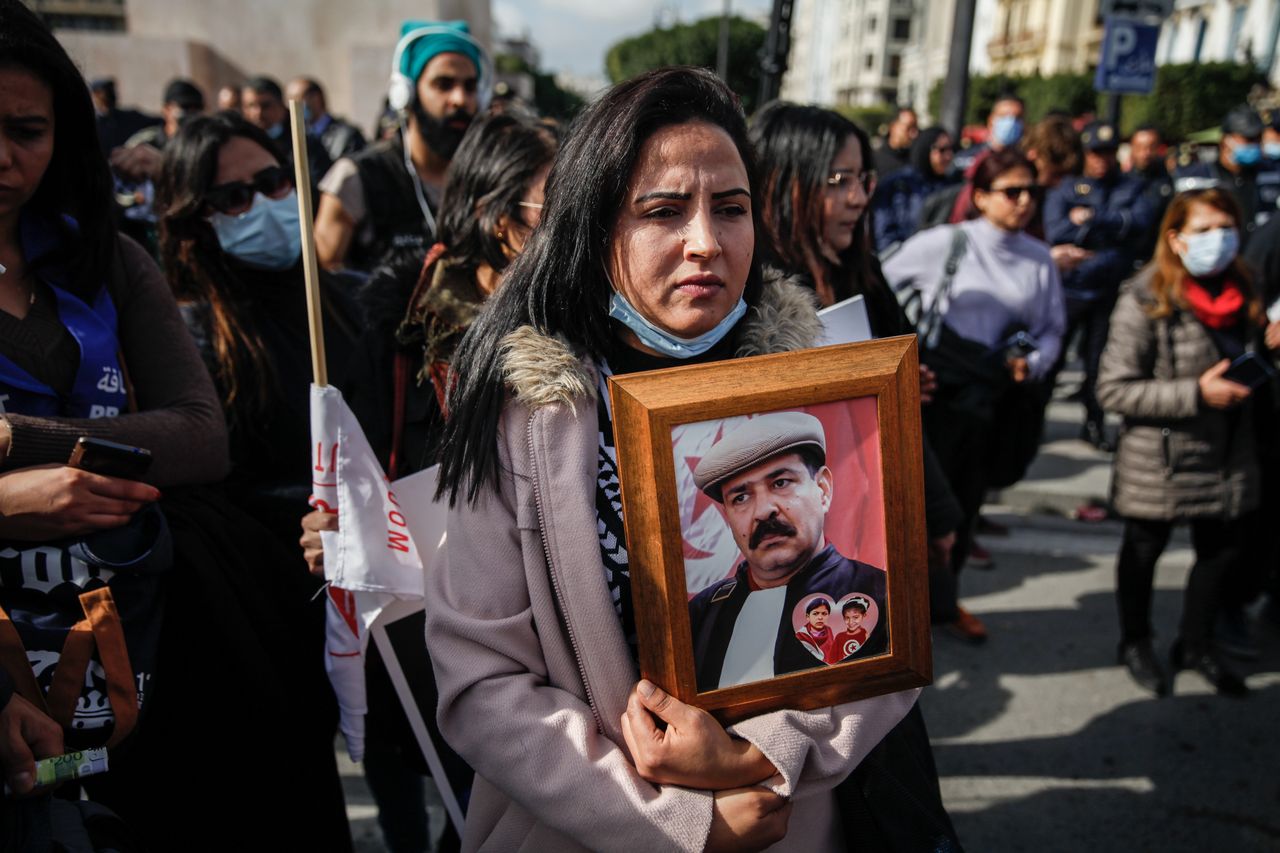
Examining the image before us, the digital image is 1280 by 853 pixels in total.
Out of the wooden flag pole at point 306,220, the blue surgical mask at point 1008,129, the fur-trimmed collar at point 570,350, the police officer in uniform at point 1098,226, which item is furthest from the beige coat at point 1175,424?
the blue surgical mask at point 1008,129

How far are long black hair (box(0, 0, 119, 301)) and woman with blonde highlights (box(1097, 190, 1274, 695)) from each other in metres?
3.33

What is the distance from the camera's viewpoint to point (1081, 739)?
322cm

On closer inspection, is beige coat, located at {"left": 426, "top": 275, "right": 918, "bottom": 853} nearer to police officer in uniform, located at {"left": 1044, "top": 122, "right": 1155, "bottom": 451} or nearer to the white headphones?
the white headphones

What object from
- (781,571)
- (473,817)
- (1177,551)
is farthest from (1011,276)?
(473,817)

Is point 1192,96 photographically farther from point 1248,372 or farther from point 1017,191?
point 1248,372

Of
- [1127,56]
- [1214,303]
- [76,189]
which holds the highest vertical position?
[1127,56]

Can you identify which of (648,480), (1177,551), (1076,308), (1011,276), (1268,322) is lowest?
(1177,551)

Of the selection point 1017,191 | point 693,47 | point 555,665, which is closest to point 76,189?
point 555,665

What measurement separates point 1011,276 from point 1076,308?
10.7 ft

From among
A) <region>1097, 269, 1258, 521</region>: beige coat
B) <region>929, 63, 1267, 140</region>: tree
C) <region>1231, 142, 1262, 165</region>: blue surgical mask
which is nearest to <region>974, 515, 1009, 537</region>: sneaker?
<region>1097, 269, 1258, 521</region>: beige coat

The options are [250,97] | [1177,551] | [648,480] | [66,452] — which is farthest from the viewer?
[250,97]

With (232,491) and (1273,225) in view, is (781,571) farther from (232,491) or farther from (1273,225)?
(1273,225)

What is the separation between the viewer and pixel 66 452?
1.52 meters

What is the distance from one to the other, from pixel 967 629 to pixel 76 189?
12.2 feet
